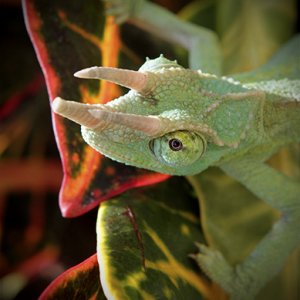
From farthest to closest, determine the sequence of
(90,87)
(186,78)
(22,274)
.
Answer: (22,274) → (90,87) → (186,78)

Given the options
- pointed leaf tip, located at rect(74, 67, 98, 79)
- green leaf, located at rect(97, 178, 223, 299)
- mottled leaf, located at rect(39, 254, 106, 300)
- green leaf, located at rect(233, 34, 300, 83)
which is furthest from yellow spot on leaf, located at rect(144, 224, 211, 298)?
green leaf, located at rect(233, 34, 300, 83)

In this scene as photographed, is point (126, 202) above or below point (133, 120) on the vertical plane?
below

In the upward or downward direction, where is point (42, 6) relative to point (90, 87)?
upward

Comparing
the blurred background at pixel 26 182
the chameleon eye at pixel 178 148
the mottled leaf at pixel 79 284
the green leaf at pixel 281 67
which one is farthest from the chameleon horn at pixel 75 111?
the blurred background at pixel 26 182

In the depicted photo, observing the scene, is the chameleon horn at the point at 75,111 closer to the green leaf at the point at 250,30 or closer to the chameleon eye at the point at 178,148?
the chameleon eye at the point at 178,148

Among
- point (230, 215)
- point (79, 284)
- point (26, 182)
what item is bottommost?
point (26, 182)

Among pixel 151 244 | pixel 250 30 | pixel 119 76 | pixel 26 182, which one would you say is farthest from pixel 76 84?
pixel 250 30

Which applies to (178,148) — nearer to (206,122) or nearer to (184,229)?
(206,122)

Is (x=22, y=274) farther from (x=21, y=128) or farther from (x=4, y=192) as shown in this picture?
(x=21, y=128)

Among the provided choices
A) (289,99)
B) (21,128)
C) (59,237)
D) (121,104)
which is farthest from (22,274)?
(289,99)
